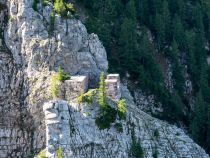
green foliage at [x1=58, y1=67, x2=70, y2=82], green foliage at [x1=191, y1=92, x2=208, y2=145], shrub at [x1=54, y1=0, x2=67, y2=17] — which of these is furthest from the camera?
green foliage at [x1=191, y1=92, x2=208, y2=145]

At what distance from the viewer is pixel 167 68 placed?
397ft

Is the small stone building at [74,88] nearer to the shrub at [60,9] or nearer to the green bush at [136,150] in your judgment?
the green bush at [136,150]

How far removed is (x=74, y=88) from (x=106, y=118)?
17.9ft

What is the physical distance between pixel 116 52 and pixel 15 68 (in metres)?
25.7

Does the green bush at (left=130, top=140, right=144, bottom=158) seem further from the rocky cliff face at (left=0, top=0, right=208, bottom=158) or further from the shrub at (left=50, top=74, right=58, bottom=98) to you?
the shrub at (left=50, top=74, right=58, bottom=98)

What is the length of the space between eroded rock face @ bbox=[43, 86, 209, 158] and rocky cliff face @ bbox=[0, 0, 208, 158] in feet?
0.39

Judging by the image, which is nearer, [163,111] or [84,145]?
[84,145]

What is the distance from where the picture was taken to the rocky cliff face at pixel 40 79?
275 ft

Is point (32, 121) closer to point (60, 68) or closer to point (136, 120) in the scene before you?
point (60, 68)

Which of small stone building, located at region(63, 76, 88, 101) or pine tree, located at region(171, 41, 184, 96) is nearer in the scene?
small stone building, located at region(63, 76, 88, 101)

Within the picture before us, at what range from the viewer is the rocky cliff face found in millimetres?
83812

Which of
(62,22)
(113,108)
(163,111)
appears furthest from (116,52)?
(113,108)

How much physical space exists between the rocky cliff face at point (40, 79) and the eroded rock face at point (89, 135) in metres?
0.12

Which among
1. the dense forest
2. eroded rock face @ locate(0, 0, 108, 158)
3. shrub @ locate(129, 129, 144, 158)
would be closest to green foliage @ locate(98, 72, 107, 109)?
shrub @ locate(129, 129, 144, 158)
